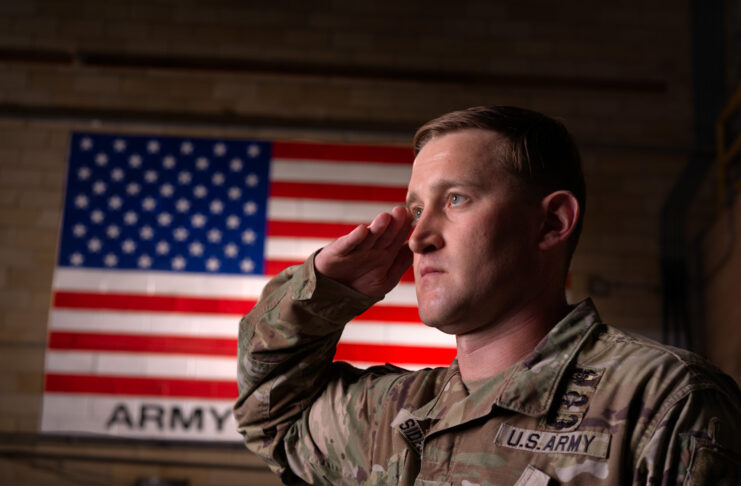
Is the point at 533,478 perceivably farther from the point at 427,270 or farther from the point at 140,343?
the point at 140,343

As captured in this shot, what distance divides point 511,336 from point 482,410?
175 millimetres

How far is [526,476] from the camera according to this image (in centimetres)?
110

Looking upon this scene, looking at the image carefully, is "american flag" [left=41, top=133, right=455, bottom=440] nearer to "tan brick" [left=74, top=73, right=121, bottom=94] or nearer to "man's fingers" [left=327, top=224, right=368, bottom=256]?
"tan brick" [left=74, top=73, right=121, bottom=94]

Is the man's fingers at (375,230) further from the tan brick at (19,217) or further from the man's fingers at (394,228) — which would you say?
the tan brick at (19,217)

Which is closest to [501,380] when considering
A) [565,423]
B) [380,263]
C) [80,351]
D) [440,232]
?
[565,423]

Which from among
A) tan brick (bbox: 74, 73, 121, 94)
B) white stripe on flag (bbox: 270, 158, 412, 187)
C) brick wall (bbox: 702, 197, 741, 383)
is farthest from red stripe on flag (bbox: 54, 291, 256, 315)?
brick wall (bbox: 702, 197, 741, 383)

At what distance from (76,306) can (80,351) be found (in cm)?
31

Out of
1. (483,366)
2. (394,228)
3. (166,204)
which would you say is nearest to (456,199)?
(394,228)

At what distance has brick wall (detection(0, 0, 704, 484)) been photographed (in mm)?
5340

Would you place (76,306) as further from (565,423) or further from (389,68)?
(565,423)

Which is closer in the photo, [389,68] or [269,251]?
[269,251]

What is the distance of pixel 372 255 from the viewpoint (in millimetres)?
1542

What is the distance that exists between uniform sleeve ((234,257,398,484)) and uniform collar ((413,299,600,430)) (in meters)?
0.30

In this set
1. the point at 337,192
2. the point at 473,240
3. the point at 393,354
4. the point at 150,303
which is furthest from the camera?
the point at 337,192
